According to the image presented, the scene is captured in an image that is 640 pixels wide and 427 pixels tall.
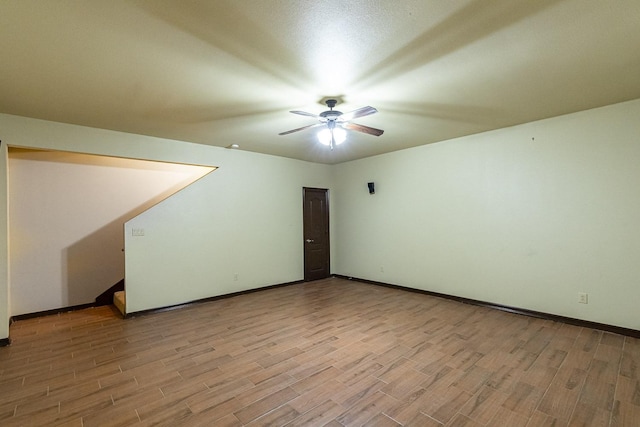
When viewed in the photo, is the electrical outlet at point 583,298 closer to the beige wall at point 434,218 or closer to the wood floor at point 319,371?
the beige wall at point 434,218

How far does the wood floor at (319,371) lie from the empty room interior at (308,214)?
28 millimetres

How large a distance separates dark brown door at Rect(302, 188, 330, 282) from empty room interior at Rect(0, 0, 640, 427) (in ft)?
0.59

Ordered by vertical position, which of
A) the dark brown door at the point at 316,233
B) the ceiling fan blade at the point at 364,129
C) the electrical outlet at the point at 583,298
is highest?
the ceiling fan blade at the point at 364,129

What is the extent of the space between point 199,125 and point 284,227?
8.93ft

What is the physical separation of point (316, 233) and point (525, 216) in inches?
153

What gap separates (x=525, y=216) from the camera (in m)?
4.00

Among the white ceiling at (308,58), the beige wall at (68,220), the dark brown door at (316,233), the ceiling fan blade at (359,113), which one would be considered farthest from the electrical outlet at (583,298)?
the beige wall at (68,220)

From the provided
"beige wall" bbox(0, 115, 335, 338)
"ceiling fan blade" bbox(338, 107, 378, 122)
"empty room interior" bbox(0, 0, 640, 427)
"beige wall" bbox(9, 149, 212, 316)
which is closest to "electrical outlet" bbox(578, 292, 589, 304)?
"empty room interior" bbox(0, 0, 640, 427)

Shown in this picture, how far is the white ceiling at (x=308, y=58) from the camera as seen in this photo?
1721mm

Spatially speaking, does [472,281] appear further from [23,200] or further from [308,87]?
[23,200]

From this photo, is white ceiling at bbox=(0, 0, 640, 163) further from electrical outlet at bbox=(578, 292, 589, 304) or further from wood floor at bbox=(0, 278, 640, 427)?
wood floor at bbox=(0, 278, 640, 427)

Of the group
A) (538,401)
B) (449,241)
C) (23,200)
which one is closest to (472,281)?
(449,241)

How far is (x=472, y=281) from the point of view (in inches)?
179

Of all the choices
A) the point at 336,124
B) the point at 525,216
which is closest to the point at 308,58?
the point at 336,124
